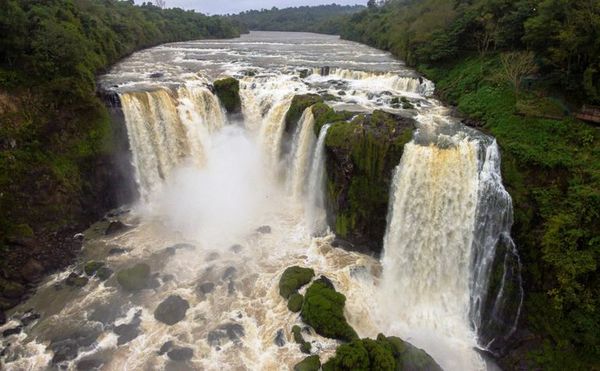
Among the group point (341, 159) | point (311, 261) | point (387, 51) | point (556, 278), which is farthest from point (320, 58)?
point (556, 278)

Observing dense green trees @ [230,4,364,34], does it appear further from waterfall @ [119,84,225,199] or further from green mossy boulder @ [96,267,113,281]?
green mossy boulder @ [96,267,113,281]

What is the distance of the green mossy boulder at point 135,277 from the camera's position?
58.3 feet

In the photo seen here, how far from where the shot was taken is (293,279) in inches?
691

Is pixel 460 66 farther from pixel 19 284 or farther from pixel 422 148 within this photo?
pixel 19 284

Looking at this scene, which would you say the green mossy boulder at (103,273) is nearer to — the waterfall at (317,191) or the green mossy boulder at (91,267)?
the green mossy boulder at (91,267)

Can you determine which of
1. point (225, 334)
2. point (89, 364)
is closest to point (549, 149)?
point (225, 334)

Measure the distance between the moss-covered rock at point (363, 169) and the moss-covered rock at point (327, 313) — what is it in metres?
4.44

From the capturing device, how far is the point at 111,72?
34.3m

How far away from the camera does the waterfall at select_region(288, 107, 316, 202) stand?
23.1 m

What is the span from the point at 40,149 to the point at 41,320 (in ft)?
32.2

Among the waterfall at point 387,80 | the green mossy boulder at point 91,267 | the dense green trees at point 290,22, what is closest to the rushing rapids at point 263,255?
the green mossy boulder at point 91,267

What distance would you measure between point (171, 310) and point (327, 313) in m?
6.77

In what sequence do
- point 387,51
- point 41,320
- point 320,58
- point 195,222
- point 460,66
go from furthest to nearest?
point 387,51, point 320,58, point 460,66, point 195,222, point 41,320

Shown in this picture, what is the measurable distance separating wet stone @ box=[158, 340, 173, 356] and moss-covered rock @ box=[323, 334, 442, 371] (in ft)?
20.0
